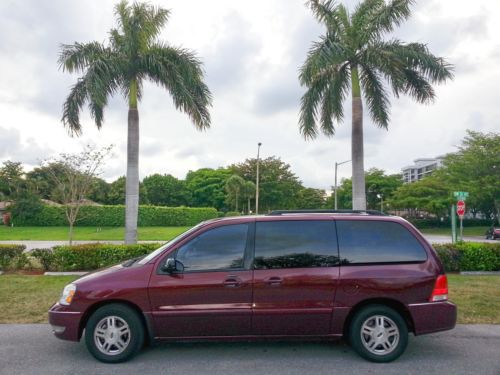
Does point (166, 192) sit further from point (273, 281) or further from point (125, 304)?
point (273, 281)

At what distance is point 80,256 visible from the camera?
10.9 meters

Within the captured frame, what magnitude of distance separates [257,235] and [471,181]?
42.8 m

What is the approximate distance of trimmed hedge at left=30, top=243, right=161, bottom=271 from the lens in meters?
10.9

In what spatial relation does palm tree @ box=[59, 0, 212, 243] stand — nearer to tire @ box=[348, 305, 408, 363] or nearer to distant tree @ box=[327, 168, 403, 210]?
tire @ box=[348, 305, 408, 363]

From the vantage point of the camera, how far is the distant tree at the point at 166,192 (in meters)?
78.5

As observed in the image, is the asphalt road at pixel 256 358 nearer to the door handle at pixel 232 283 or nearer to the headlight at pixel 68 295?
the headlight at pixel 68 295

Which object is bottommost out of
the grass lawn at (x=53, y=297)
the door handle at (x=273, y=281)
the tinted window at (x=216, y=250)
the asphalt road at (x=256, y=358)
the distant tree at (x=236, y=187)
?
the asphalt road at (x=256, y=358)

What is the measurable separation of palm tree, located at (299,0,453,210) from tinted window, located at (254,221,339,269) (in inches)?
343

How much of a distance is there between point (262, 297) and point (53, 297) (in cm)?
514

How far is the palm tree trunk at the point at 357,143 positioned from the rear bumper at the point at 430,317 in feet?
29.2

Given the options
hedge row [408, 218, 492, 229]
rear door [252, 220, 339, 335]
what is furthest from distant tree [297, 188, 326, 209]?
rear door [252, 220, 339, 335]

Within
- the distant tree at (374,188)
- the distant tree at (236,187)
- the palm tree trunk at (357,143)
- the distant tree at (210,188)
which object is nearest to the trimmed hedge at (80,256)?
the palm tree trunk at (357,143)

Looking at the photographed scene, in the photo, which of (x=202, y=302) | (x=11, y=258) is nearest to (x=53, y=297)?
(x=11, y=258)

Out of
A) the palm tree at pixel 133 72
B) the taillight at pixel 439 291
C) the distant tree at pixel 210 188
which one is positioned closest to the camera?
the taillight at pixel 439 291
